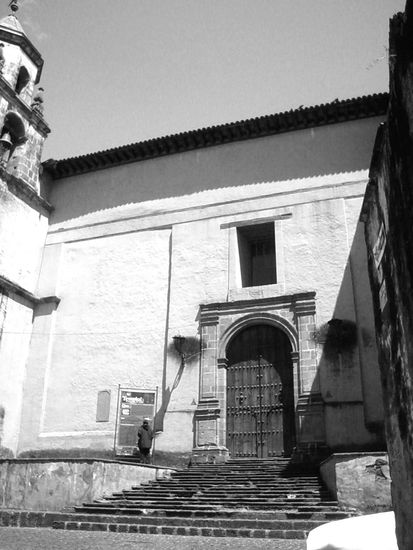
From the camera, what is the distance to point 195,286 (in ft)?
43.9

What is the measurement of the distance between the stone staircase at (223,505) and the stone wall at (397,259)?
371cm

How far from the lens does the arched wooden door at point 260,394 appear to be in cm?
1157

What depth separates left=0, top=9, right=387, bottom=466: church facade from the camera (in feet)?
38.3

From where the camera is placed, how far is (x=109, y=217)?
1527cm

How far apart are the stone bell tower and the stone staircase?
5251 mm

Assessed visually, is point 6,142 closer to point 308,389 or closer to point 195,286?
point 195,286

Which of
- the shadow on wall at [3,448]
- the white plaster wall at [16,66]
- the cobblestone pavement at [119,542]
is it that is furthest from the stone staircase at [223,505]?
the white plaster wall at [16,66]

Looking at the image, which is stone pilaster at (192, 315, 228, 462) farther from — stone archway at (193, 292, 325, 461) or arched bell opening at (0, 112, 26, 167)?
arched bell opening at (0, 112, 26, 167)

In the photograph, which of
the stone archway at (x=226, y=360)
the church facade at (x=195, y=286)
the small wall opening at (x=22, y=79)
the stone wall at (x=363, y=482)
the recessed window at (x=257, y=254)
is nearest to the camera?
the stone wall at (x=363, y=482)

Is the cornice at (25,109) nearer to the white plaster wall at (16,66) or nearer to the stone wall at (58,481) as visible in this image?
the white plaster wall at (16,66)

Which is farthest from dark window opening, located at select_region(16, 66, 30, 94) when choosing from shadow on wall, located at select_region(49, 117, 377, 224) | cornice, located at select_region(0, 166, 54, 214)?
cornice, located at select_region(0, 166, 54, 214)

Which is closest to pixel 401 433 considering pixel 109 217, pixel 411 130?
pixel 411 130

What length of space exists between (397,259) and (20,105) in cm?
1475

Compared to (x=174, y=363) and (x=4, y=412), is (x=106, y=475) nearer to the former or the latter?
(x=174, y=363)
